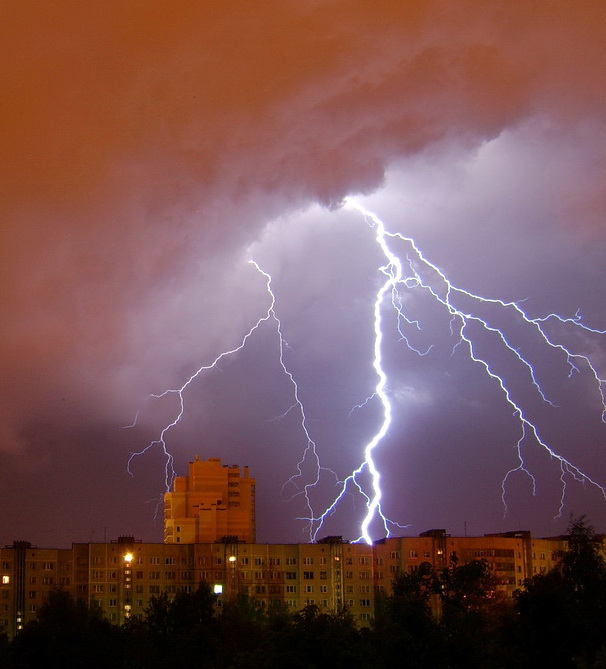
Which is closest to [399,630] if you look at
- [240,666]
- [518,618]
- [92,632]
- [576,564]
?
[518,618]

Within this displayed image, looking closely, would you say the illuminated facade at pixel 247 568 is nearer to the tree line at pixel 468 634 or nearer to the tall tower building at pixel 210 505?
the tall tower building at pixel 210 505

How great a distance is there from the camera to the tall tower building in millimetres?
93188

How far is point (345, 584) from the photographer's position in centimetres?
7269

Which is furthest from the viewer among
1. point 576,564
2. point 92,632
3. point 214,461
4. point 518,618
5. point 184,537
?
point 214,461

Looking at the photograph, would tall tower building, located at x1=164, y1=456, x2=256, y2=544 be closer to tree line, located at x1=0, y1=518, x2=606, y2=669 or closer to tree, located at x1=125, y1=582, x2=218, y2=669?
tree, located at x1=125, y1=582, x2=218, y2=669

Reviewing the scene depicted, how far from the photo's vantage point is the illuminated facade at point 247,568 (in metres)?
70.3

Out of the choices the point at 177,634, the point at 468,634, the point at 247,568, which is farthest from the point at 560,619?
the point at 247,568

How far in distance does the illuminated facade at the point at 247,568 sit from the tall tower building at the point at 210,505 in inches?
772

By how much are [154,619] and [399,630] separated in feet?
75.0

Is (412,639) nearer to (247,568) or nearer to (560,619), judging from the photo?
(560,619)

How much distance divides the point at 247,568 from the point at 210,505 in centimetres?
2417

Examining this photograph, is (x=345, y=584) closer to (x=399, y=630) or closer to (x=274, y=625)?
(x=274, y=625)

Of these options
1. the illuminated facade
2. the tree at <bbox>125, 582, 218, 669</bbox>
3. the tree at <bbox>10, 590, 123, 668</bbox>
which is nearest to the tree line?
the tree at <bbox>125, 582, 218, 669</bbox>

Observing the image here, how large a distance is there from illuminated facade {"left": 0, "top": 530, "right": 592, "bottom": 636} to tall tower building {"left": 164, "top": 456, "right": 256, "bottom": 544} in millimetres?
19598
